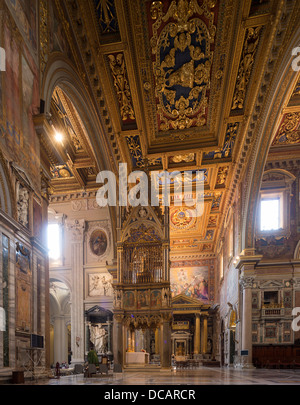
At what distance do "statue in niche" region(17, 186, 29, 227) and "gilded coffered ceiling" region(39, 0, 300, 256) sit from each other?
5.84m

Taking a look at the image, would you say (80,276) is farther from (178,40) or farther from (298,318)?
A: (178,40)

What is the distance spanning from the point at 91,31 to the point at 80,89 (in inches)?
71.7

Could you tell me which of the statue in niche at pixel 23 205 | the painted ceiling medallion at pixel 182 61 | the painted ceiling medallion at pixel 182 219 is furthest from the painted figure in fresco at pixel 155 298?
the painted ceiling medallion at pixel 182 219

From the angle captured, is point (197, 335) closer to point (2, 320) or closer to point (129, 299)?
point (129, 299)

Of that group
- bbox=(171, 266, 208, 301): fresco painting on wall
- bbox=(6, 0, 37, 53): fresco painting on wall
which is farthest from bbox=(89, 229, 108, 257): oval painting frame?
bbox=(6, 0, 37, 53): fresco painting on wall

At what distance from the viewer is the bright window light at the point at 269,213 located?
A: 2027 cm

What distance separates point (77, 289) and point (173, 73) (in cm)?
1429

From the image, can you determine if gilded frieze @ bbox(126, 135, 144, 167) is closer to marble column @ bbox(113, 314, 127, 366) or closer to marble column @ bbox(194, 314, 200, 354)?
marble column @ bbox(113, 314, 127, 366)

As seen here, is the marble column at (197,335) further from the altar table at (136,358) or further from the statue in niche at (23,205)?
the statue in niche at (23,205)

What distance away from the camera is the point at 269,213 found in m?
20.5

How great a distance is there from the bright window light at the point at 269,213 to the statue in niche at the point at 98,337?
11.0 metres

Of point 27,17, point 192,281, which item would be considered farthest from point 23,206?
point 192,281
